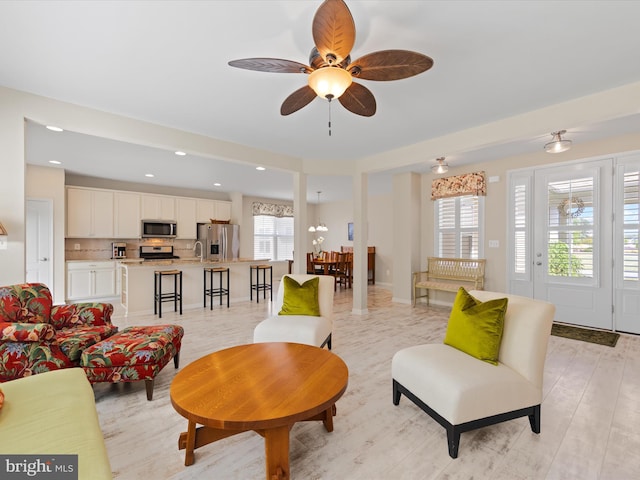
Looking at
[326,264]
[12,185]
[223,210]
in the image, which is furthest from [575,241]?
[223,210]

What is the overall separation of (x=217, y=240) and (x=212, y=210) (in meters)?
0.89

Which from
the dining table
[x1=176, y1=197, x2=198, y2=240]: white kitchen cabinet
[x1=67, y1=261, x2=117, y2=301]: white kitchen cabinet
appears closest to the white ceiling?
[x1=67, y1=261, x2=117, y2=301]: white kitchen cabinet

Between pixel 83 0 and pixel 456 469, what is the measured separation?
3.37 meters

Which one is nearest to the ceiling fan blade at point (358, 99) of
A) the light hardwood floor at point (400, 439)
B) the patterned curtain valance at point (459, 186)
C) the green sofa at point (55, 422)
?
the light hardwood floor at point (400, 439)

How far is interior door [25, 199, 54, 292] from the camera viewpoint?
5.35 meters

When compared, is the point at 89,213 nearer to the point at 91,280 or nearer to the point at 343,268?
the point at 91,280

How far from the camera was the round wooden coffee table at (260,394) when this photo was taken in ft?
4.38

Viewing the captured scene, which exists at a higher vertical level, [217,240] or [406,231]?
[406,231]

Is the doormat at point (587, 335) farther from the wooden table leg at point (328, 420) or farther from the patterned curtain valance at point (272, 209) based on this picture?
the patterned curtain valance at point (272, 209)

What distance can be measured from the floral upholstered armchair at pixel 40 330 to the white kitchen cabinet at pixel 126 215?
421 centimetres

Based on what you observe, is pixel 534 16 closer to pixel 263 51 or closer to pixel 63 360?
pixel 263 51

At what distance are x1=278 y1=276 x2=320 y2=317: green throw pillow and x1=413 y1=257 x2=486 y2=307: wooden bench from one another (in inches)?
110

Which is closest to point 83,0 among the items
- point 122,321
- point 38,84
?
point 38,84

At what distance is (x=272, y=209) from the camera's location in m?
9.05
